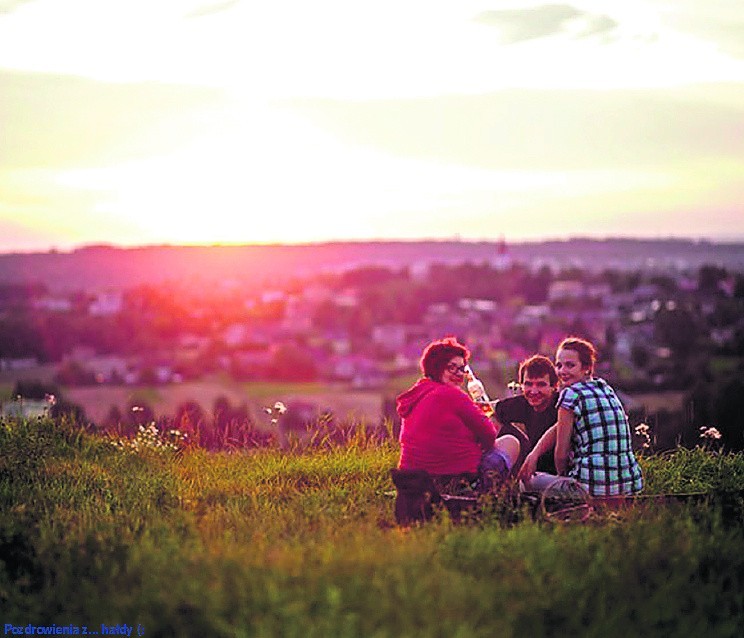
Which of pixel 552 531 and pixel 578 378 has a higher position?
pixel 578 378

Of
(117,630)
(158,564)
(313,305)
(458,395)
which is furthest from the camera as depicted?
(313,305)

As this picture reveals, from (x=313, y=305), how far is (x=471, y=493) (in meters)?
57.3

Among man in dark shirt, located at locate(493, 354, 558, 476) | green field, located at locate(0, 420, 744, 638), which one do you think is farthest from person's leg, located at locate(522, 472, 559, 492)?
green field, located at locate(0, 420, 744, 638)

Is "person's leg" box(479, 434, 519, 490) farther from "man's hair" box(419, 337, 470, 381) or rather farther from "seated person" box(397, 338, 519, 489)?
"man's hair" box(419, 337, 470, 381)

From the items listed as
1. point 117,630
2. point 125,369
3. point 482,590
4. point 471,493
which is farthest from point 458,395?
point 125,369

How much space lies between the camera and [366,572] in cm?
688

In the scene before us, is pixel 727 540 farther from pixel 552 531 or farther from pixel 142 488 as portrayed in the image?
pixel 142 488

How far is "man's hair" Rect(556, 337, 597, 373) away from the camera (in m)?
9.81

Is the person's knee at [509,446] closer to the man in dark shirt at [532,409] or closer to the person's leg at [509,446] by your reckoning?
the person's leg at [509,446]

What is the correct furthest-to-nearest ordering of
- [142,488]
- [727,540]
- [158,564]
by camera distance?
[142,488]
[727,540]
[158,564]

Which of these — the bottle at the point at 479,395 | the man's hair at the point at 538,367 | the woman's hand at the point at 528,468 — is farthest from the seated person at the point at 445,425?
the man's hair at the point at 538,367

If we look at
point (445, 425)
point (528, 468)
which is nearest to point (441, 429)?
point (445, 425)

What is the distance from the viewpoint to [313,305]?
66812 millimetres

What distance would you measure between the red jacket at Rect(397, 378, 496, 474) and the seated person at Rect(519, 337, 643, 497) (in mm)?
532
